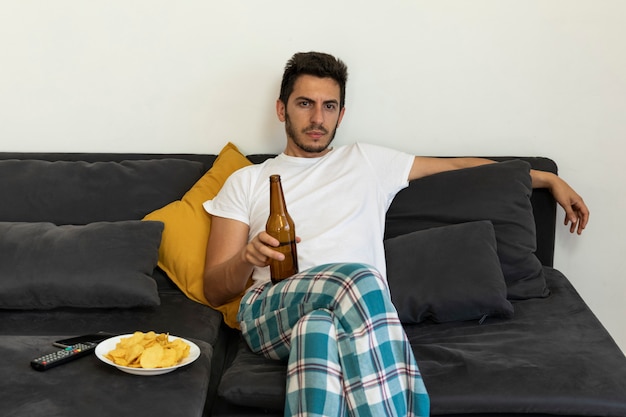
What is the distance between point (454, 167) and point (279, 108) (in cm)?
61

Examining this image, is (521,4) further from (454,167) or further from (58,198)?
(58,198)

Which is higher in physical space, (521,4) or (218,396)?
(521,4)

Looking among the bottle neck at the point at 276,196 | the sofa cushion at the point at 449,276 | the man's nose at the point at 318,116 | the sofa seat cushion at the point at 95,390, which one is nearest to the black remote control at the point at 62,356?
the sofa seat cushion at the point at 95,390

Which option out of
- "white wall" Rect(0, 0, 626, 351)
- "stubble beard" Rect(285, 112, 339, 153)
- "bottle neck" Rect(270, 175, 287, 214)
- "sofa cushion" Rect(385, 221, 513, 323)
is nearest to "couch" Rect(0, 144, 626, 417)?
"sofa cushion" Rect(385, 221, 513, 323)

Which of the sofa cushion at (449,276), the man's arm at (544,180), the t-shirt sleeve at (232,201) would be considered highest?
the man's arm at (544,180)

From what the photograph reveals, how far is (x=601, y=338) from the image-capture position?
195 centimetres

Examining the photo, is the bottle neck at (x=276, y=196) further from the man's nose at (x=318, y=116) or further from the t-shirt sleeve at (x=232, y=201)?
the man's nose at (x=318, y=116)

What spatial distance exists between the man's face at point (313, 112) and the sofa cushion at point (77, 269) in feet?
1.88

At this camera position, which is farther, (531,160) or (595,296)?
(595,296)

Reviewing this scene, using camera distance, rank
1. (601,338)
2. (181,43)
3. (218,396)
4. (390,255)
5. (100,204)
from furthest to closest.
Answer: (181,43) < (100,204) < (390,255) < (601,338) < (218,396)

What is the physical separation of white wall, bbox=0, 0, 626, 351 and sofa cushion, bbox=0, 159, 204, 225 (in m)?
0.25

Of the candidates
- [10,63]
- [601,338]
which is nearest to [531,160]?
[601,338]

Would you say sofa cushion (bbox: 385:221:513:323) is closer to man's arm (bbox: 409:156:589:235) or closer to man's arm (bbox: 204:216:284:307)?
man's arm (bbox: 409:156:589:235)

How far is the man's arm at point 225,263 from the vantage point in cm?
209
